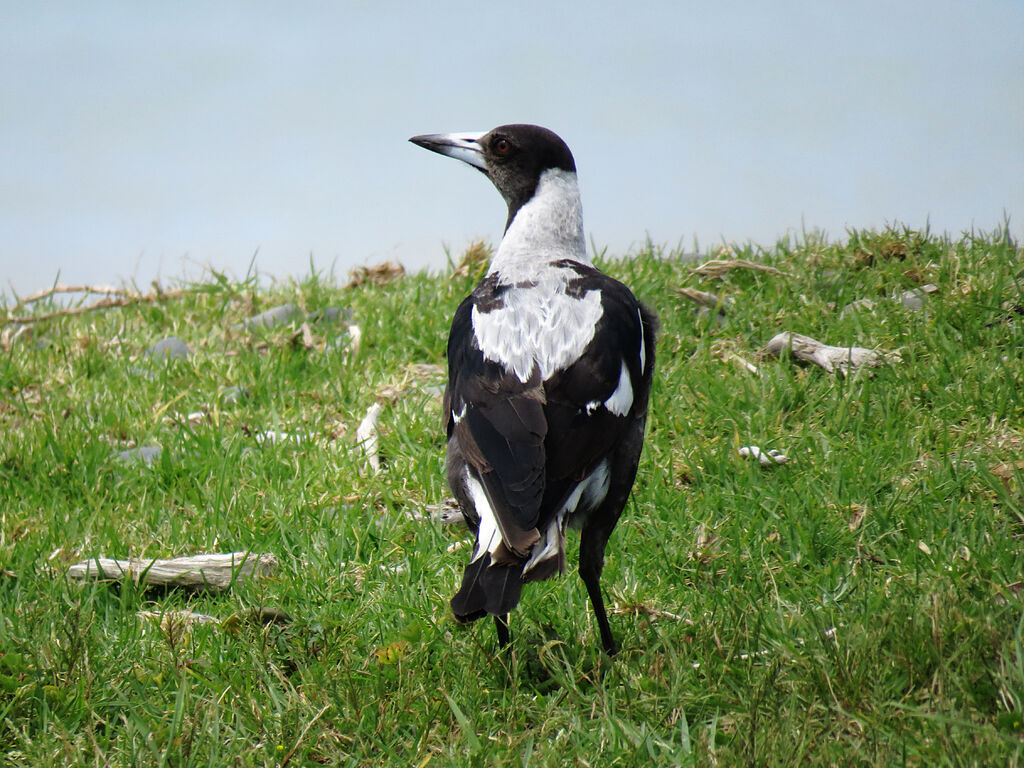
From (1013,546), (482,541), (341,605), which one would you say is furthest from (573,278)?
(1013,546)

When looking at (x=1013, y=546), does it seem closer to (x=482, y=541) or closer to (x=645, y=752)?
(x=645, y=752)

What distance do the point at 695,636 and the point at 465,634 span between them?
0.68 metres

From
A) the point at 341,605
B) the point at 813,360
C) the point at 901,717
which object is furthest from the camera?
the point at 813,360

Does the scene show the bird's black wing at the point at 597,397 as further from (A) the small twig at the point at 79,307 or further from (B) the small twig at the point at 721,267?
(A) the small twig at the point at 79,307

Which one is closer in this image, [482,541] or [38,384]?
[482,541]

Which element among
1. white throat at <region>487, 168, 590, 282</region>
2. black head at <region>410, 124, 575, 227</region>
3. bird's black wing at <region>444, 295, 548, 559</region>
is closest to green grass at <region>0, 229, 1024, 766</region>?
bird's black wing at <region>444, 295, 548, 559</region>

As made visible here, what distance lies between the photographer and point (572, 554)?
3.42 metres

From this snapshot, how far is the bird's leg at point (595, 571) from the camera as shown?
111 inches

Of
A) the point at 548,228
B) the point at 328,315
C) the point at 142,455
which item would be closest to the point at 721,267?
the point at 548,228

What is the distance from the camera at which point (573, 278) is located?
326cm

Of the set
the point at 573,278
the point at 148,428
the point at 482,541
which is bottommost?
the point at 148,428

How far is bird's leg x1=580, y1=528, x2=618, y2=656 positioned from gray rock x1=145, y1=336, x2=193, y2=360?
346 cm

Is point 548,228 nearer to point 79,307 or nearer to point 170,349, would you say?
point 170,349

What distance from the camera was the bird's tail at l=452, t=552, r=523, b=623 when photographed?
2.34 meters
